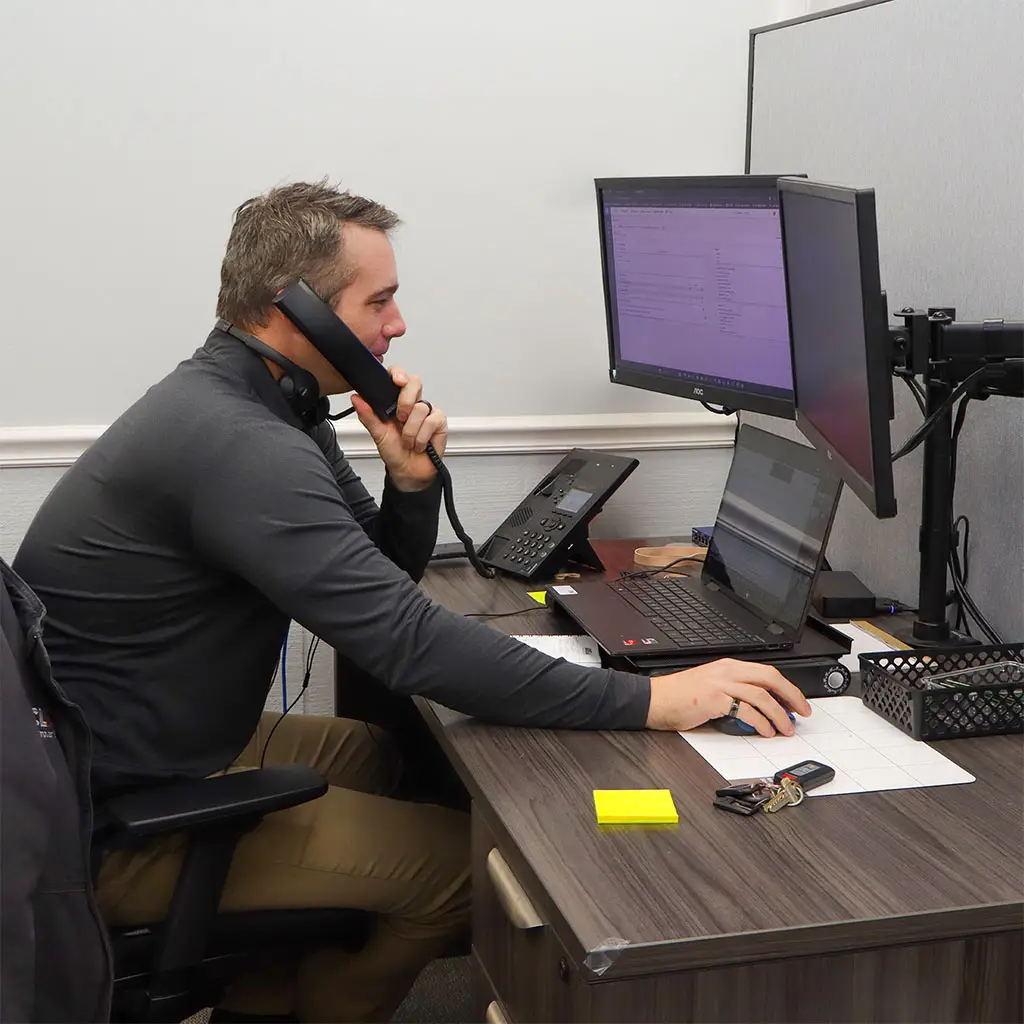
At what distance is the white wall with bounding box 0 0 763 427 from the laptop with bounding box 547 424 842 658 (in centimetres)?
69

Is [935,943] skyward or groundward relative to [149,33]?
groundward

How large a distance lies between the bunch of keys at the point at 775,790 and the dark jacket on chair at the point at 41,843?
1.84ft

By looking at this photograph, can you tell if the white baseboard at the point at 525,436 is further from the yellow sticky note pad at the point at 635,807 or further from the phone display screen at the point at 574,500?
the yellow sticky note pad at the point at 635,807

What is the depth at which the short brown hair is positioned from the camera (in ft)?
5.01

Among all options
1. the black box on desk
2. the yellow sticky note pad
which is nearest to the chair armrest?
the yellow sticky note pad

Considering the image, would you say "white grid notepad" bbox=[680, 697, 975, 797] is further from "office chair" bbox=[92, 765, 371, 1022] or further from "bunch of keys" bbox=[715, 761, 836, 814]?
"office chair" bbox=[92, 765, 371, 1022]

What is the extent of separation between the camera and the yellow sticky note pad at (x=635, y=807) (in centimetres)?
109

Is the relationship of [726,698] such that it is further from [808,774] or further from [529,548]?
[529,548]

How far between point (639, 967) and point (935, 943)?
241 mm

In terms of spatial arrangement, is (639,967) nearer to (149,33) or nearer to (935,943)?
(935,943)

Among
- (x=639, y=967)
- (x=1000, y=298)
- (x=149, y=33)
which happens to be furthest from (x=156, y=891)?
(x=149, y=33)

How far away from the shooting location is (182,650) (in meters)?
1.45

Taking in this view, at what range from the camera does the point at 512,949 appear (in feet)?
3.85

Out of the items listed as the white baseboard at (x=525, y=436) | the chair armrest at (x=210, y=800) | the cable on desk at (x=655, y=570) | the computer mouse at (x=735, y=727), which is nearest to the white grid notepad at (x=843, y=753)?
the computer mouse at (x=735, y=727)
